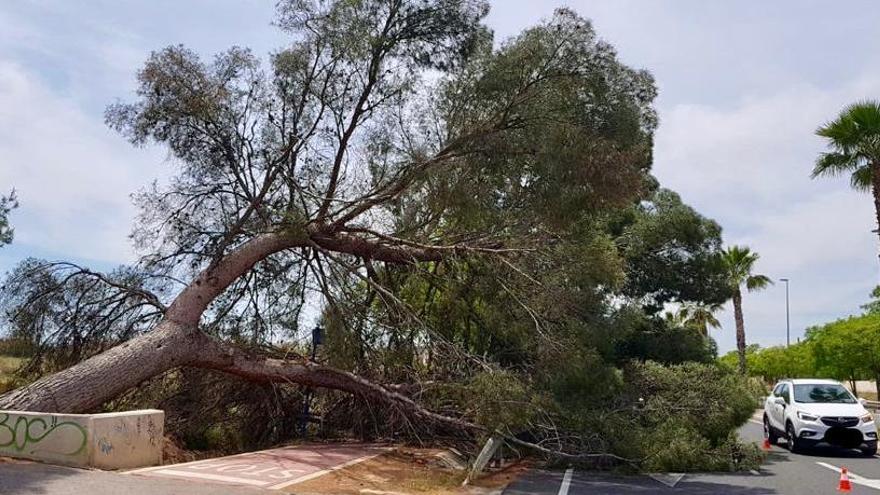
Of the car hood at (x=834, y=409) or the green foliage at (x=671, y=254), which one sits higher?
the green foliage at (x=671, y=254)

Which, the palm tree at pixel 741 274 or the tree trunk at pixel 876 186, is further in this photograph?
the palm tree at pixel 741 274

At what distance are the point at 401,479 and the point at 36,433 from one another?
5523 mm

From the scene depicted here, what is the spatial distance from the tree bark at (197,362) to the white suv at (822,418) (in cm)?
813

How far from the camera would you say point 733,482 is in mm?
13711

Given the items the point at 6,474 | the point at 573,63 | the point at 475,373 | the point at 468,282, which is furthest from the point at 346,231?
the point at 6,474

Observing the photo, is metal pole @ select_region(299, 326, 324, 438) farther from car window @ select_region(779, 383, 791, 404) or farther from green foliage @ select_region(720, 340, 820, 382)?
green foliage @ select_region(720, 340, 820, 382)

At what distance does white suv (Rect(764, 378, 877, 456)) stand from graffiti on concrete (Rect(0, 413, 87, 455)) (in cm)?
1503

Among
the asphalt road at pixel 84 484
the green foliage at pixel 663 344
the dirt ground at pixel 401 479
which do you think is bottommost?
the dirt ground at pixel 401 479

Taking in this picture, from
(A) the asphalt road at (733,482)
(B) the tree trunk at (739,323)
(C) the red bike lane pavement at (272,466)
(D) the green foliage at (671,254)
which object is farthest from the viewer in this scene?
(B) the tree trunk at (739,323)

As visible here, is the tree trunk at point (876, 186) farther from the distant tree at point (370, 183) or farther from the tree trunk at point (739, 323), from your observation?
the tree trunk at point (739, 323)

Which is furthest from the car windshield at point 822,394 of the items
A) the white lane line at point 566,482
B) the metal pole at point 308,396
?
the metal pole at point 308,396

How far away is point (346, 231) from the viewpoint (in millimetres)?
17953

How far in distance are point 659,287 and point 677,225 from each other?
225 centimetres

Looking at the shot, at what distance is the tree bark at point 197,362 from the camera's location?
1353 cm
